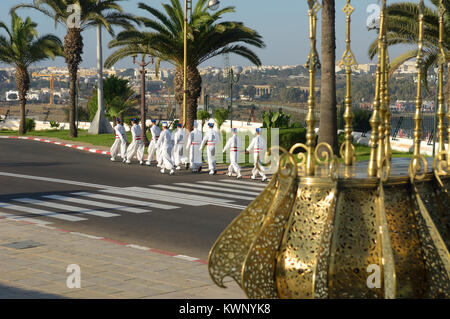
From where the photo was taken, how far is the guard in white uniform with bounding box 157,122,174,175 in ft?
74.9

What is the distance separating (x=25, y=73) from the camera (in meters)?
45.0

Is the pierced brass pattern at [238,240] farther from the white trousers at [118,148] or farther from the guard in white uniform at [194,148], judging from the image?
the white trousers at [118,148]

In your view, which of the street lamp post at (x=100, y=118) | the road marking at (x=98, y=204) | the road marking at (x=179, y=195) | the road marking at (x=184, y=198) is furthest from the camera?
the street lamp post at (x=100, y=118)

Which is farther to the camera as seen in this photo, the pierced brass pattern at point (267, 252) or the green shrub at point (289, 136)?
the green shrub at point (289, 136)

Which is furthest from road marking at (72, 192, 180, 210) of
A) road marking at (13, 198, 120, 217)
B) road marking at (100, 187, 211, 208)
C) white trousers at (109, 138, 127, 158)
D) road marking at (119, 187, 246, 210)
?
white trousers at (109, 138, 127, 158)

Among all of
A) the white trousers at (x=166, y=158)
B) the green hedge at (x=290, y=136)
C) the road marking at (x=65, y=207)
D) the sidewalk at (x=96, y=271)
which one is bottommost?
the sidewalk at (x=96, y=271)

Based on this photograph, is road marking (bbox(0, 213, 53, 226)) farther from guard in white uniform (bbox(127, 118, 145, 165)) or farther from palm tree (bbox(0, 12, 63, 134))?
palm tree (bbox(0, 12, 63, 134))

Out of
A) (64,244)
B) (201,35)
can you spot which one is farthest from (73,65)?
(64,244)

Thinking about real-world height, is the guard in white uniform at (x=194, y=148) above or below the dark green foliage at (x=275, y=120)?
below

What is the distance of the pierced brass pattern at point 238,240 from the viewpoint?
6211 mm

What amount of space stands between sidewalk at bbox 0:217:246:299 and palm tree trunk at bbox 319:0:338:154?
13909mm

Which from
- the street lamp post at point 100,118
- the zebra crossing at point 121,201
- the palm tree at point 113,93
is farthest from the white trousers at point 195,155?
the palm tree at point 113,93

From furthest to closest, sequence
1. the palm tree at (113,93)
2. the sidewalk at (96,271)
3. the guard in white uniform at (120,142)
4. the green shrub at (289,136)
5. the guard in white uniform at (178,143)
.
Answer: the palm tree at (113,93) < the green shrub at (289,136) < the guard in white uniform at (120,142) < the guard in white uniform at (178,143) < the sidewalk at (96,271)

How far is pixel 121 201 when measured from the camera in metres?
16.7
